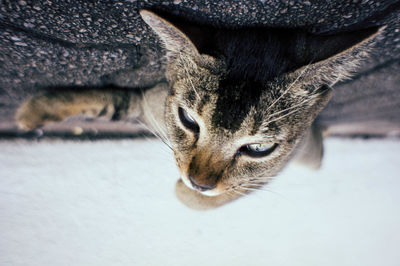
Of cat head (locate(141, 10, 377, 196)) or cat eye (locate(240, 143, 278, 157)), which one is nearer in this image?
cat head (locate(141, 10, 377, 196))

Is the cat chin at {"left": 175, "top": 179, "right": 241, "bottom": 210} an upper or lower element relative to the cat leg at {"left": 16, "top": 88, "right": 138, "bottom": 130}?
lower

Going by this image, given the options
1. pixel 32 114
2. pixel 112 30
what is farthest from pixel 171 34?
pixel 32 114

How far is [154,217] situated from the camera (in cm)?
120

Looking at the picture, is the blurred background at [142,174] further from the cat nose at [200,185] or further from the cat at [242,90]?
the cat nose at [200,185]

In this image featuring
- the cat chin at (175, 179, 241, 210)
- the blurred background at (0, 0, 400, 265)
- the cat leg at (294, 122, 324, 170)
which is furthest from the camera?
the cat leg at (294, 122, 324, 170)

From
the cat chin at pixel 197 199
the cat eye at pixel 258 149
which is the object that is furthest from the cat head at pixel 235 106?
the cat chin at pixel 197 199

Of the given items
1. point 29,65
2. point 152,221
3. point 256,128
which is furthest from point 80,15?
point 152,221

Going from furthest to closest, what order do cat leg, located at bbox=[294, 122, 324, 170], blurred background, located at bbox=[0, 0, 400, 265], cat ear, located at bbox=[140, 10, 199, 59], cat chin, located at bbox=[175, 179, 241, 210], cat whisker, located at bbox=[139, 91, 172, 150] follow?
cat leg, located at bbox=[294, 122, 324, 170], cat chin, located at bbox=[175, 179, 241, 210], cat whisker, located at bbox=[139, 91, 172, 150], blurred background, located at bbox=[0, 0, 400, 265], cat ear, located at bbox=[140, 10, 199, 59]

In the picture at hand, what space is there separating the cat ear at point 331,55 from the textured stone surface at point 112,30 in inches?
3.9

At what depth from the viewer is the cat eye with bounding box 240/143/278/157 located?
0.85 metres

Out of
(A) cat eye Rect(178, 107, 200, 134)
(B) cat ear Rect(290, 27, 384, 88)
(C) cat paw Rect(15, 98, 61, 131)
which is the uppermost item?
(B) cat ear Rect(290, 27, 384, 88)

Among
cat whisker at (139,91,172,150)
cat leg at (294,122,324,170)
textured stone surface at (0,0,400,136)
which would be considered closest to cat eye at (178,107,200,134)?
cat whisker at (139,91,172,150)

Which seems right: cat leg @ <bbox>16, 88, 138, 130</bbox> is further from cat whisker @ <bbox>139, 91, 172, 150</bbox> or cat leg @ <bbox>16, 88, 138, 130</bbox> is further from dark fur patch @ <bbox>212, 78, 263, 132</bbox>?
dark fur patch @ <bbox>212, 78, 263, 132</bbox>

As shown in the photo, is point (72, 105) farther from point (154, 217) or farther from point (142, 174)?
point (154, 217)
